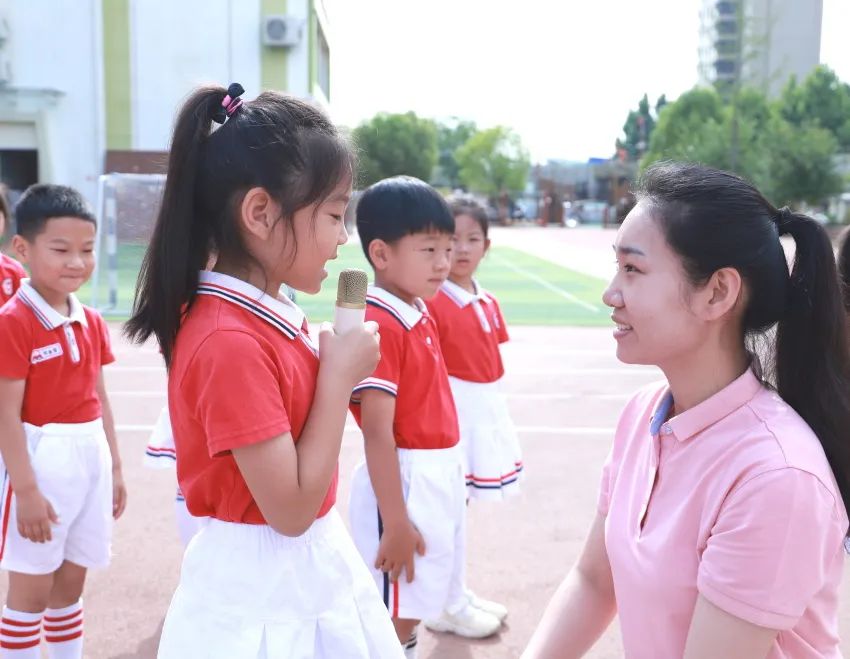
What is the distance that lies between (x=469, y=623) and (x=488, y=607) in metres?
0.18

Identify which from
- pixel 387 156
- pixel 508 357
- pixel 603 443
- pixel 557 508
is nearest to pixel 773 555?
pixel 557 508

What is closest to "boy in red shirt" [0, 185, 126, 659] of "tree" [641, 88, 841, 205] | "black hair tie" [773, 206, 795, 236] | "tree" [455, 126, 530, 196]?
"black hair tie" [773, 206, 795, 236]

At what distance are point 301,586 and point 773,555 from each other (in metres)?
0.85

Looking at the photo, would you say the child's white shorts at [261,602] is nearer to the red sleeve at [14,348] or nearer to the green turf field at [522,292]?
the red sleeve at [14,348]

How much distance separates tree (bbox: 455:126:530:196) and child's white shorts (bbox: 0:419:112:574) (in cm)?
7092

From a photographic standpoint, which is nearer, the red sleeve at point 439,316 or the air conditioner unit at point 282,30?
the red sleeve at point 439,316

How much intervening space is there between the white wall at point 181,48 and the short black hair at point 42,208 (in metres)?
25.6

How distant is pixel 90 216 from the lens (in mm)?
3182

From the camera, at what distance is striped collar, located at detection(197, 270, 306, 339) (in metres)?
1.68

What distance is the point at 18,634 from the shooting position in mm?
2807

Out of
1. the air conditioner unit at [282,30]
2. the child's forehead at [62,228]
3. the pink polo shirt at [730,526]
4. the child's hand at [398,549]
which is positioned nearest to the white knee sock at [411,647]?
the child's hand at [398,549]

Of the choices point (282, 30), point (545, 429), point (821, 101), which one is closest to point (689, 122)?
point (821, 101)

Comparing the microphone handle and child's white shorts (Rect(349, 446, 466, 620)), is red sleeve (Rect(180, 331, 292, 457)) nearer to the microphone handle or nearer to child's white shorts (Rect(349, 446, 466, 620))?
the microphone handle

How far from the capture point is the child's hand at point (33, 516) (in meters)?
2.80
